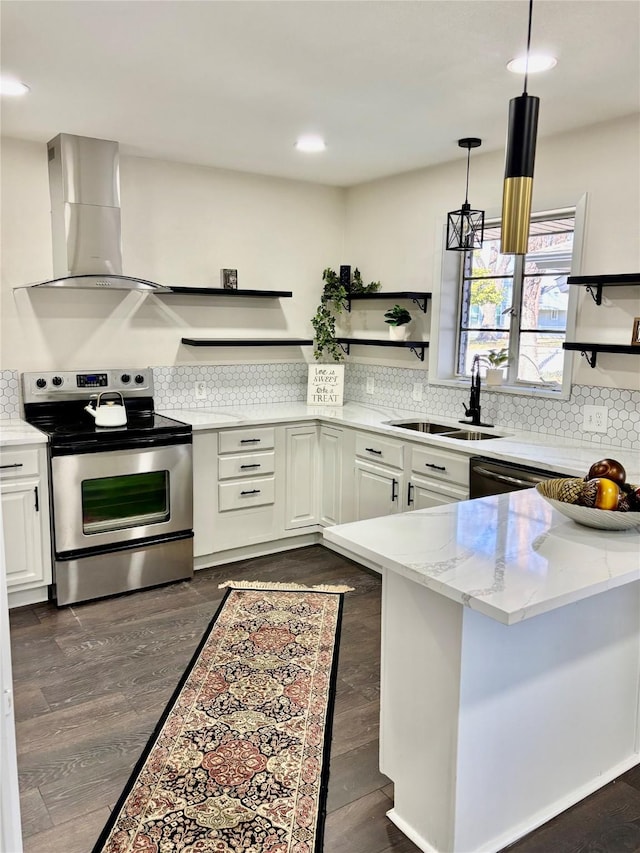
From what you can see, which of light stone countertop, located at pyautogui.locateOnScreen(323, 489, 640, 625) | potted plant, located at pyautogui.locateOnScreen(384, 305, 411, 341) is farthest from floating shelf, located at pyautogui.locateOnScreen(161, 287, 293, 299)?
light stone countertop, located at pyautogui.locateOnScreen(323, 489, 640, 625)

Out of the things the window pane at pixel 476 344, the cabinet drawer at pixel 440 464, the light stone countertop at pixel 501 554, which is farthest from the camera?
the window pane at pixel 476 344

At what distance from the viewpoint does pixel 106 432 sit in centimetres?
358

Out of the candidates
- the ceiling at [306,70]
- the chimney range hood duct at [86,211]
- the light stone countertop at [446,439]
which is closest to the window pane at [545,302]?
the light stone countertop at [446,439]

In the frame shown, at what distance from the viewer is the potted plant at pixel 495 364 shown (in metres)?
3.90

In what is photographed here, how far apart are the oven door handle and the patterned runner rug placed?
1.04 metres

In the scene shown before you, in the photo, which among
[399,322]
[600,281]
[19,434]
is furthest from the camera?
[399,322]

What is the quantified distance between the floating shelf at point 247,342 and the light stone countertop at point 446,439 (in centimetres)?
43

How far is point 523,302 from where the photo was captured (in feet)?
12.7

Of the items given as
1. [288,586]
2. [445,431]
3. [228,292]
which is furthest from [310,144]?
[288,586]

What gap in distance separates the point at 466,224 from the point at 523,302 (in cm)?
56

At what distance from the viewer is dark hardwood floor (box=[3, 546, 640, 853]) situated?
2000 millimetres

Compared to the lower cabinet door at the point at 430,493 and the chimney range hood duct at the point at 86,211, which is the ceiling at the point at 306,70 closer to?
the chimney range hood duct at the point at 86,211

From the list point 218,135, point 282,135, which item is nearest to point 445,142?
point 282,135

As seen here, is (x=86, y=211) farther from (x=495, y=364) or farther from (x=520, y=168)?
(x=520, y=168)
